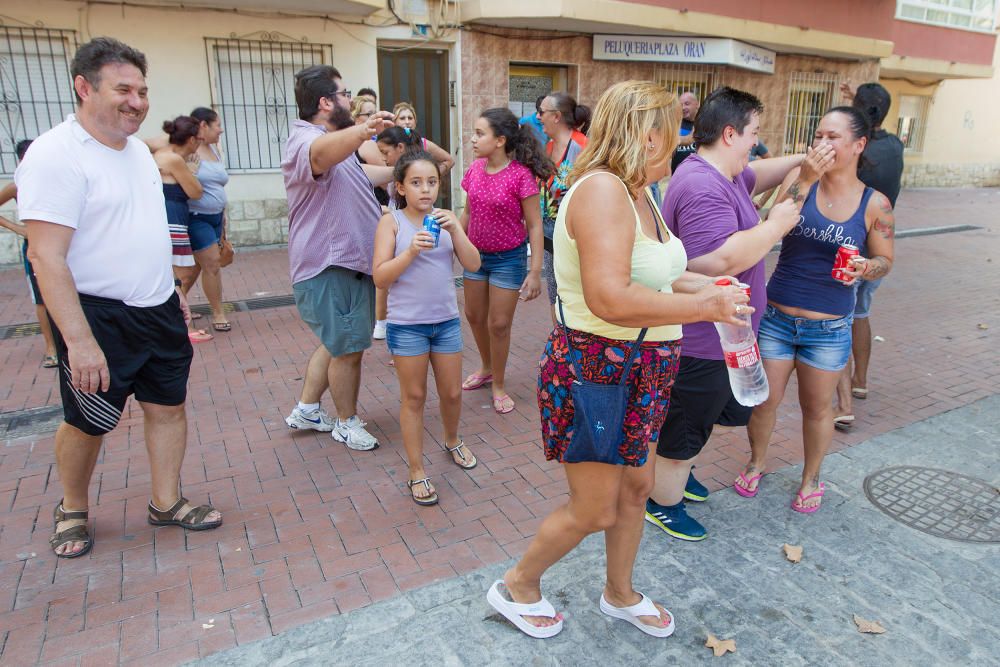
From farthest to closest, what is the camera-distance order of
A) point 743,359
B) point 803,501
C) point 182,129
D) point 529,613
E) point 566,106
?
point 182,129 → point 566,106 → point 803,501 → point 529,613 → point 743,359

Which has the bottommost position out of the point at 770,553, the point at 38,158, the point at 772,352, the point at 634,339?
the point at 770,553

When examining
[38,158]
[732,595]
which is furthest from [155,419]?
[732,595]

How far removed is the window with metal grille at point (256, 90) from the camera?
9477 millimetres

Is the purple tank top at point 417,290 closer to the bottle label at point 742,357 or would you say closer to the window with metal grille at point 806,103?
the bottle label at point 742,357

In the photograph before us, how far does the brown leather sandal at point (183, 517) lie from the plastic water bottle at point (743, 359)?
95.3 inches

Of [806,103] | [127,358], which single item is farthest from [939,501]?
[806,103]

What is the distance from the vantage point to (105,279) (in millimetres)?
2789

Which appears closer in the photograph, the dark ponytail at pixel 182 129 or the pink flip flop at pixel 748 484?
the pink flip flop at pixel 748 484

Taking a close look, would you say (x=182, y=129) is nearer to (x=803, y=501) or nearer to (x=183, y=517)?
(x=183, y=517)

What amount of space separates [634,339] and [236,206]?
29.5 ft

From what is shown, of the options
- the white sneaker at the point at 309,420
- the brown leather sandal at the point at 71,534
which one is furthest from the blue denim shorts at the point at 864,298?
the brown leather sandal at the point at 71,534

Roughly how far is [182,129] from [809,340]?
192 inches

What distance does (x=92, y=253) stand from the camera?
2742 millimetres

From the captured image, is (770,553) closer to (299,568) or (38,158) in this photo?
(299,568)
